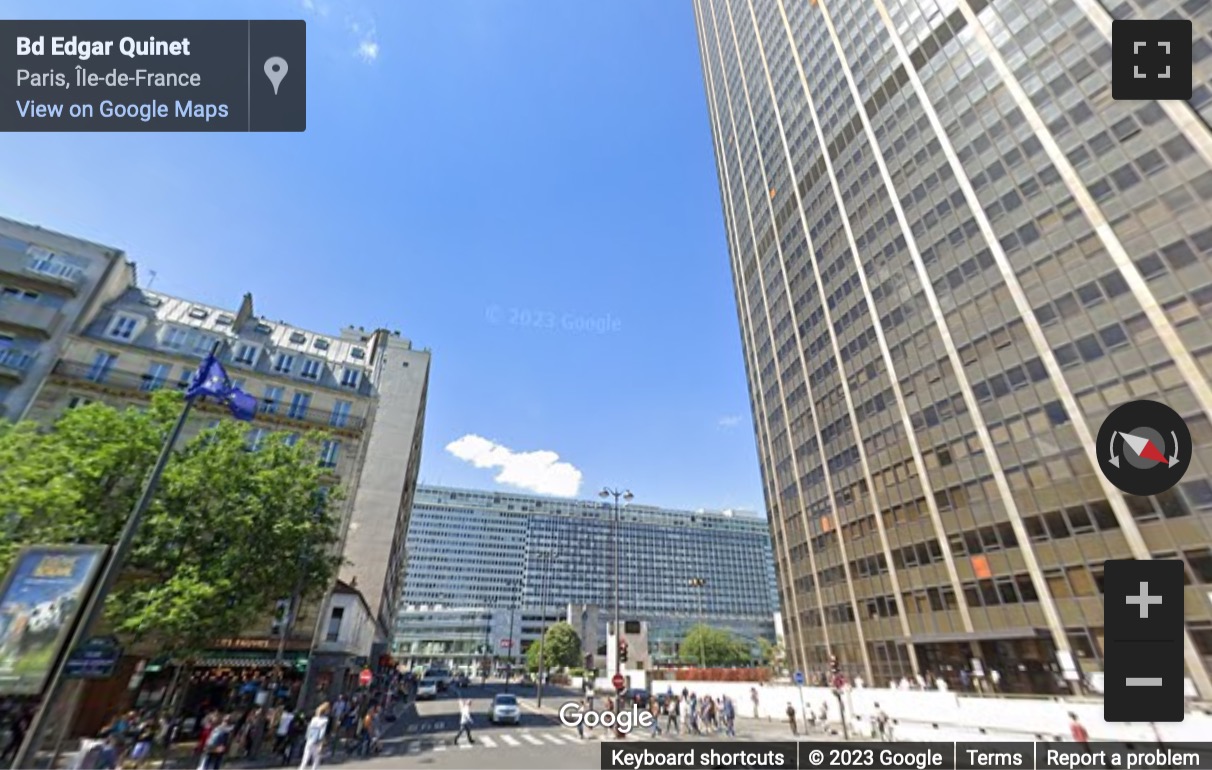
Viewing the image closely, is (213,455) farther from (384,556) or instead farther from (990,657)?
(990,657)

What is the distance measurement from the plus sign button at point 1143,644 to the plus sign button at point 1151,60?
5948 millimetres

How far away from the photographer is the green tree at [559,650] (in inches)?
3487

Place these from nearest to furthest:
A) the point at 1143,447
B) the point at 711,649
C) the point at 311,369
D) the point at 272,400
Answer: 1. the point at 1143,447
2. the point at 272,400
3. the point at 311,369
4. the point at 711,649

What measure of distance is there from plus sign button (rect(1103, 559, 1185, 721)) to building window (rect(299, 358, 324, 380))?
40043 mm

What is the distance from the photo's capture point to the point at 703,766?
873 centimetres

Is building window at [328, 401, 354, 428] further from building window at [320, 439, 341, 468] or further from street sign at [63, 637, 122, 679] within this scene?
street sign at [63, 637, 122, 679]

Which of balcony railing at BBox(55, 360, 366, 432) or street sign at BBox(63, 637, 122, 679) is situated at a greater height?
balcony railing at BBox(55, 360, 366, 432)

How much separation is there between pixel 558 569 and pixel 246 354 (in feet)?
414

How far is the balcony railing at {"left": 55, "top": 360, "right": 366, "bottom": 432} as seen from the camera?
29.0m

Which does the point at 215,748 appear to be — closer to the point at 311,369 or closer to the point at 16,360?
the point at 311,369

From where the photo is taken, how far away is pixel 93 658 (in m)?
11.1

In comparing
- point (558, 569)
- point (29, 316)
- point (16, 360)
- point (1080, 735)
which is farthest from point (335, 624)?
point (558, 569)

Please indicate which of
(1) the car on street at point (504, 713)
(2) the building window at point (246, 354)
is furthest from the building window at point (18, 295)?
(1) the car on street at point (504, 713)

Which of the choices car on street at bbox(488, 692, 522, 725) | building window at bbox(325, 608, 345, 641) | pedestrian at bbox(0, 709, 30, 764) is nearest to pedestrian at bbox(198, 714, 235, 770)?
pedestrian at bbox(0, 709, 30, 764)
